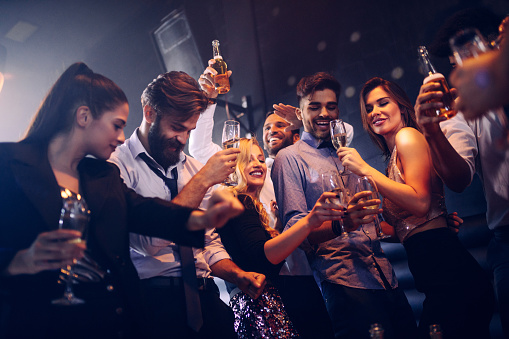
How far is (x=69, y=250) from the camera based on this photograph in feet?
3.36

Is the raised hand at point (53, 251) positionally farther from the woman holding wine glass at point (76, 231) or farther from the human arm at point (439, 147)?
the human arm at point (439, 147)

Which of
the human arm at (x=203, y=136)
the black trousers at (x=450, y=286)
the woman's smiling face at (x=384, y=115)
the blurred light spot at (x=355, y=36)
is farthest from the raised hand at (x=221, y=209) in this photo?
the blurred light spot at (x=355, y=36)

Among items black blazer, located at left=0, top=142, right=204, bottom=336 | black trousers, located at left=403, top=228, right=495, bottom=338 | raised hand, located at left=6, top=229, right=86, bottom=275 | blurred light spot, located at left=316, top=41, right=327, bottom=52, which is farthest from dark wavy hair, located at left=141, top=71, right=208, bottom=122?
blurred light spot, located at left=316, top=41, right=327, bottom=52

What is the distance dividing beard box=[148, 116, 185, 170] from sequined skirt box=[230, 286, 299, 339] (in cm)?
81

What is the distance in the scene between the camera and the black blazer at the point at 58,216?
1.16 m

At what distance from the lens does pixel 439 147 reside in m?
1.71

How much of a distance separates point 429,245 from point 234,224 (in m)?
1.00

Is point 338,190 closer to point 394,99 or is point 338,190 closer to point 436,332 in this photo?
point 436,332

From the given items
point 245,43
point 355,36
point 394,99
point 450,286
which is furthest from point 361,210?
point 245,43

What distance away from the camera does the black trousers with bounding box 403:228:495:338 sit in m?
1.57

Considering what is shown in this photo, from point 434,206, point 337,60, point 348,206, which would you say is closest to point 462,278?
point 434,206

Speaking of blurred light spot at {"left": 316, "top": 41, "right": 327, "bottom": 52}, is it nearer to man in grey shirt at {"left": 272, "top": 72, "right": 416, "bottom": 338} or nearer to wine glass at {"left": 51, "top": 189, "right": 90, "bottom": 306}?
man in grey shirt at {"left": 272, "top": 72, "right": 416, "bottom": 338}

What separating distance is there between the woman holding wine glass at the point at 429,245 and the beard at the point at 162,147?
90 cm

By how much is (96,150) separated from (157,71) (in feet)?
17.5
